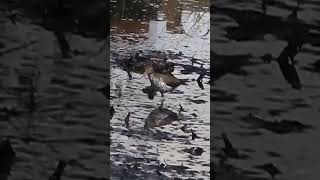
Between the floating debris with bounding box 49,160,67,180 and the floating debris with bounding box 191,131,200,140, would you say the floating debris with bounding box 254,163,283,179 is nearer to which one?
the floating debris with bounding box 191,131,200,140

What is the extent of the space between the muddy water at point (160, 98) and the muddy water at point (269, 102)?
0.13 feet

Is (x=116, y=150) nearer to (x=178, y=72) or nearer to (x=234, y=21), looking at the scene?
(x=178, y=72)

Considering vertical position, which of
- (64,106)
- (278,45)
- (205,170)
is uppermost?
(278,45)

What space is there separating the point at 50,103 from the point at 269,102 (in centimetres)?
41

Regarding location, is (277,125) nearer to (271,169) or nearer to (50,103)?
(271,169)

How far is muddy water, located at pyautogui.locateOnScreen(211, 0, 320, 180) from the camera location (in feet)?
2.95

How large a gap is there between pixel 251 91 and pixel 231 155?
12 centimetres

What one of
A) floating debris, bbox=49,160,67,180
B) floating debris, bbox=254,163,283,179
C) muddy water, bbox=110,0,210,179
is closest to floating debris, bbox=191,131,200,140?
muddy water, bbox=110,0,210,179

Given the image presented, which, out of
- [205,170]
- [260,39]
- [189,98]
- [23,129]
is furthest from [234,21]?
[23,129]

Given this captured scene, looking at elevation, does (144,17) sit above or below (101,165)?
above

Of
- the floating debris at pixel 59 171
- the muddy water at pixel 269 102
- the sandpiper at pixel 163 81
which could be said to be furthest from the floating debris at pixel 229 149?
the floating debris at pixel 59 171

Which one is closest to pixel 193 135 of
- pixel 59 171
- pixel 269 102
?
pixel 269 102

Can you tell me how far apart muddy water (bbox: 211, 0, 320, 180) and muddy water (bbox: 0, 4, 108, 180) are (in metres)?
0.24

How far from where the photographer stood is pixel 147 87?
94 centimetres
